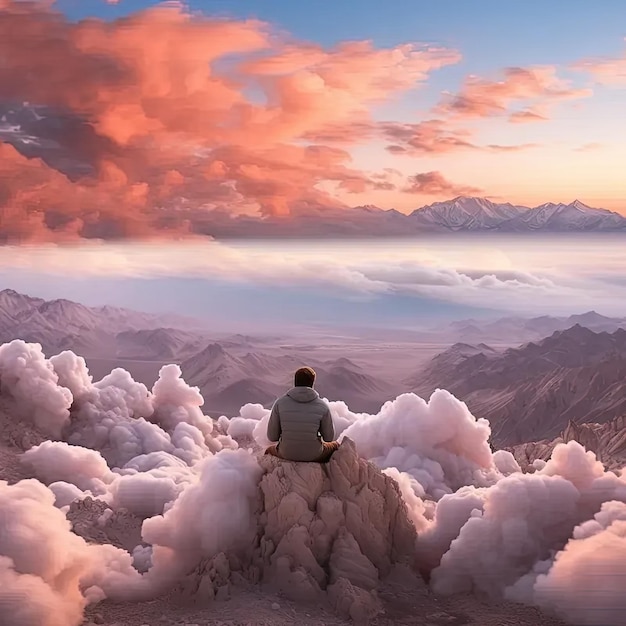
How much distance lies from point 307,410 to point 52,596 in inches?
165

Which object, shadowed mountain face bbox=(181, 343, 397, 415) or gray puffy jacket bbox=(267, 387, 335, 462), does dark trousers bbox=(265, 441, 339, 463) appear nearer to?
gray puffy jacket bbox=(267, 387, 335, 462)

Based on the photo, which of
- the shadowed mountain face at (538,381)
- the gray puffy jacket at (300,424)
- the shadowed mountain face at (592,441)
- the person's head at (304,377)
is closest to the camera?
the gray puffy jacket at (300,424)

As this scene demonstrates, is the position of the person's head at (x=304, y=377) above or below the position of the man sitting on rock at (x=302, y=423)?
above

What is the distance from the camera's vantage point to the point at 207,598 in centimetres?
974

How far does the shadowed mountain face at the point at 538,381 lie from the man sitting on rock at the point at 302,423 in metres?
61.1

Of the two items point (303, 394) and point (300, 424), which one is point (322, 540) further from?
point (303, 394)

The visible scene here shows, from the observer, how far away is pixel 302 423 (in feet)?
→ 34.9

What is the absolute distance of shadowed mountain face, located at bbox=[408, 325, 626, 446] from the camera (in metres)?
74.6

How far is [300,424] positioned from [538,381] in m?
80.6

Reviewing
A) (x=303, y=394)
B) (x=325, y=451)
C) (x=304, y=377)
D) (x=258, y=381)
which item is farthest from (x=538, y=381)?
(x=303, y=394)

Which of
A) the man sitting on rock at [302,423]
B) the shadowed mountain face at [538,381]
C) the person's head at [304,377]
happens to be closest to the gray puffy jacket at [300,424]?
the man sitting on rock at [302,423]

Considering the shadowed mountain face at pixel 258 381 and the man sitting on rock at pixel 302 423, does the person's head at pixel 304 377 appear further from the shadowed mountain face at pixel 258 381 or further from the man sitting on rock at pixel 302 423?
the shadowed mountain face at pixel 258 381

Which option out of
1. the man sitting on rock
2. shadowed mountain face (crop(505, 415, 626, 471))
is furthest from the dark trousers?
shadowed mountain face (crop(505, 415, 626, 471))

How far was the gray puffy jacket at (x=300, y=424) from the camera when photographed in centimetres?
1062
